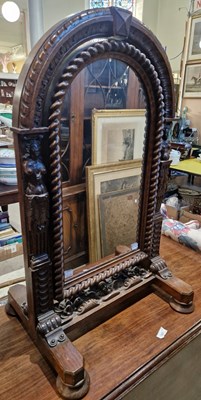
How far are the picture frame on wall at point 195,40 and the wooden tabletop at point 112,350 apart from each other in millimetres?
2547

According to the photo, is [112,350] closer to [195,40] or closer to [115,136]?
[115,136]

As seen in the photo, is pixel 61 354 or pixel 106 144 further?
pixel 106 144

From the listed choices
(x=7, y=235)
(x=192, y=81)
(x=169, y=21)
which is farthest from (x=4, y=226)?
(x=169, y=21)

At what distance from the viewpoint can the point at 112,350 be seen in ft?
2.04

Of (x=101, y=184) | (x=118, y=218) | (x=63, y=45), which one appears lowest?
(x=118, y=218)

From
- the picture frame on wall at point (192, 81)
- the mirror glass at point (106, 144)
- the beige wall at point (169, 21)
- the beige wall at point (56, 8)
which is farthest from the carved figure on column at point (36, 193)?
the beige wall at point (56, 8)

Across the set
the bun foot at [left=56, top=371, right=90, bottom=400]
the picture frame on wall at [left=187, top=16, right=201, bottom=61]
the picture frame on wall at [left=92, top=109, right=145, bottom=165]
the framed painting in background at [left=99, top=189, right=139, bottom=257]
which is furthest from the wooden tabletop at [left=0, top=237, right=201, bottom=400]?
the picture frame on wall at [left=187, top=16, right=201, bottom=61]

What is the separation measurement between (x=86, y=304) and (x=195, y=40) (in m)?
2.80

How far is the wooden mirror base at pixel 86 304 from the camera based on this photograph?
0.53m

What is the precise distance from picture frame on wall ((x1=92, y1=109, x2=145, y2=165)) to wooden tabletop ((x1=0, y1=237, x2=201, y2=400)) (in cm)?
41

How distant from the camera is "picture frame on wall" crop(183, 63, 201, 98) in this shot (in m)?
2.66

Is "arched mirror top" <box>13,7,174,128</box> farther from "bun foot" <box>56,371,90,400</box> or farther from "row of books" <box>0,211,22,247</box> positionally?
"row of books" <box>0,211,22,247</box>

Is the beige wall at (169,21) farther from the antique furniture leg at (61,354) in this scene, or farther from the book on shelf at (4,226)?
the antique furniture leg at (61,354)

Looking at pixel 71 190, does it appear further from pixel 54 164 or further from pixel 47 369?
pixel 47 369
